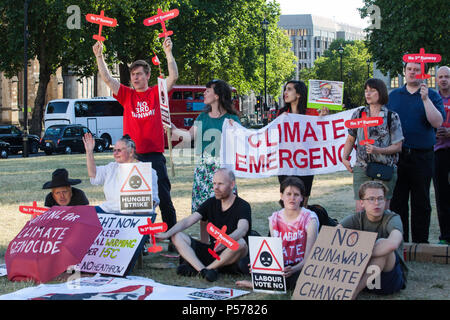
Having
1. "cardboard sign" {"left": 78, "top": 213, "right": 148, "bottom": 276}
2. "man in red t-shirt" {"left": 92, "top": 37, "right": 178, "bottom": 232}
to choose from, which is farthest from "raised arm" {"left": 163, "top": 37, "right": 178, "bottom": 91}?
"cardboard sign" {"left": 78, "top": 213, "right": 148, "bottom": 276}

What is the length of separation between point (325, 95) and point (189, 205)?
5337mm

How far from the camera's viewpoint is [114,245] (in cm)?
713

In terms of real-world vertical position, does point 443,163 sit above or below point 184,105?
below

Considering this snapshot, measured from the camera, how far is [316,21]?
614 feet

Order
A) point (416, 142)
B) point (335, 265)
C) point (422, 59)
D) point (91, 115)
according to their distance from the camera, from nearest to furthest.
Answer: point (335, 265) < point (422, 59) < point (416, 142) < point (91, 115)

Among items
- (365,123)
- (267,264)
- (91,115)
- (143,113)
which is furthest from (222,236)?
(91,115)

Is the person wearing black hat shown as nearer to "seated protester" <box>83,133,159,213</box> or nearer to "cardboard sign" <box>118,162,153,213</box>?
"seated protester" <box>83,133,159,213</box>

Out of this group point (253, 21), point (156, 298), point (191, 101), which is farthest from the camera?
point (253, 21)

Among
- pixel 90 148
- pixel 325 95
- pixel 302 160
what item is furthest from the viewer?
pixel 302 160

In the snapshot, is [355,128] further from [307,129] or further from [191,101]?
[191,101]

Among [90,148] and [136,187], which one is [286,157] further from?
[90,148]

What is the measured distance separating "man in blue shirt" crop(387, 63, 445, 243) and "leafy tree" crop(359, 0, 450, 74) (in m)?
24.6
